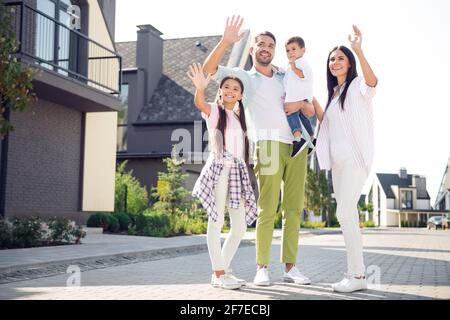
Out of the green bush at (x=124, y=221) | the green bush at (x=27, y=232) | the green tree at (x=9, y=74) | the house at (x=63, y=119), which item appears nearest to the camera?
the green tree at (x=9, y=74)

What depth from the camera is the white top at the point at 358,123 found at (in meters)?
4.33

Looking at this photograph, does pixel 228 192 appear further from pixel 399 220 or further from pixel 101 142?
pixel 399 220

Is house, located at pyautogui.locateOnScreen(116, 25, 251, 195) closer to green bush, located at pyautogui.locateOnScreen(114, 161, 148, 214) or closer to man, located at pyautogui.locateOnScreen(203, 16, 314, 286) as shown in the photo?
green bush, located at pyautogui.locateOnScreen(114, 161, 148, 214)

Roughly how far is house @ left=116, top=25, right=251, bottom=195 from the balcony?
657 cm

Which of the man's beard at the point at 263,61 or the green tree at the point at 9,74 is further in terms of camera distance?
the green tree at the point at 9,74

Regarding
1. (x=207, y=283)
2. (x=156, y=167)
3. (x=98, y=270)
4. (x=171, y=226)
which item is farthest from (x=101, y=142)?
(x=207, y=283)

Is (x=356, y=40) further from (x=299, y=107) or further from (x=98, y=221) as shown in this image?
(x=98, y=221)

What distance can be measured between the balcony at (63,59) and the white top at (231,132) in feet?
22.8

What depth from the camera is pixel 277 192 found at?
4660 mm

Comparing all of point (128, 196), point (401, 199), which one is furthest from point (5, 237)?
point (401, 199)

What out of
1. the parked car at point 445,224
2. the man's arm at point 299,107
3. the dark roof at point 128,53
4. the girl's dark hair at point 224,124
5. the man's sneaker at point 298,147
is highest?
the dark roof at point 128,53

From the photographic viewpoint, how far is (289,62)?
15.1 ft

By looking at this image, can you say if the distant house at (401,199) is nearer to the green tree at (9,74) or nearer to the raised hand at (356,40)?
the green tree at (9,74)

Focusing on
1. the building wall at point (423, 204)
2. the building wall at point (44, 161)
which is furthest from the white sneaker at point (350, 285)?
the building wall at point (423, 204)
